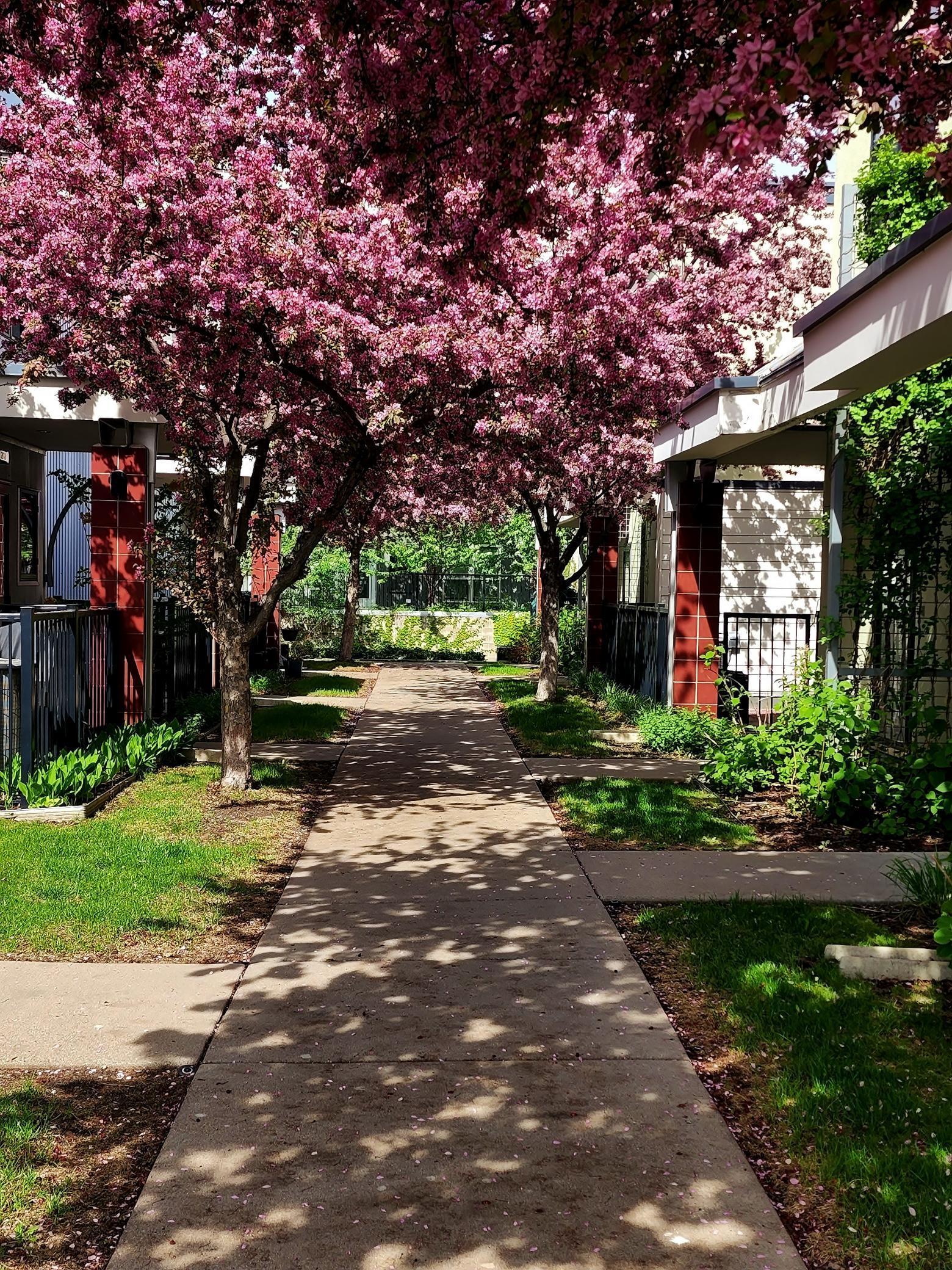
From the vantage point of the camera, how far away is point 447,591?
107ft

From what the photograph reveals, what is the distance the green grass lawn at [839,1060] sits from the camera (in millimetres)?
3344

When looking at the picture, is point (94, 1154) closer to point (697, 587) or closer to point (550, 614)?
point (697, 587)

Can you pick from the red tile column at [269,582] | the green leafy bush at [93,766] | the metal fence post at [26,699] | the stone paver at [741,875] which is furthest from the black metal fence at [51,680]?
the red tile column at [269,582]

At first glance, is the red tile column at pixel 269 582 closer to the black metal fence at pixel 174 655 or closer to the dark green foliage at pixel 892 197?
the black metal fence at pixel 174 655

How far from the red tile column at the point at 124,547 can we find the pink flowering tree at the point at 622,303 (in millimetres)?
3577

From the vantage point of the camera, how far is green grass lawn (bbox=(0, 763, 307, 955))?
598cm

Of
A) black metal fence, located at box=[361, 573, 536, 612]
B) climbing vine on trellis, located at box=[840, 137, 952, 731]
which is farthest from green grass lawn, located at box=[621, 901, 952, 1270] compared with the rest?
black metal fence, located at box=[361, 573, 536, 612]

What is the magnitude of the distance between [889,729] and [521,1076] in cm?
745

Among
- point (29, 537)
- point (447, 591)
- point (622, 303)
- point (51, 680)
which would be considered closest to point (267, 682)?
point (29, 537)

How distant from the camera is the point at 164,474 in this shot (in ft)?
57.1

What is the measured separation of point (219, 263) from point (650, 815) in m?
5.13

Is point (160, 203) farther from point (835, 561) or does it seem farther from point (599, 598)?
point (599, 598)

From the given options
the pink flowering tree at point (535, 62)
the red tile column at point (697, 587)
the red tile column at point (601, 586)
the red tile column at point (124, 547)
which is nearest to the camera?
the pink flowering tree at point (535, 62)

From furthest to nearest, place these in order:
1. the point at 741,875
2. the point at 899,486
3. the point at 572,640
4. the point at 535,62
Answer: the point at 572,640 → the point at 899,486 → the point at 741,875 → the point at 535,62
